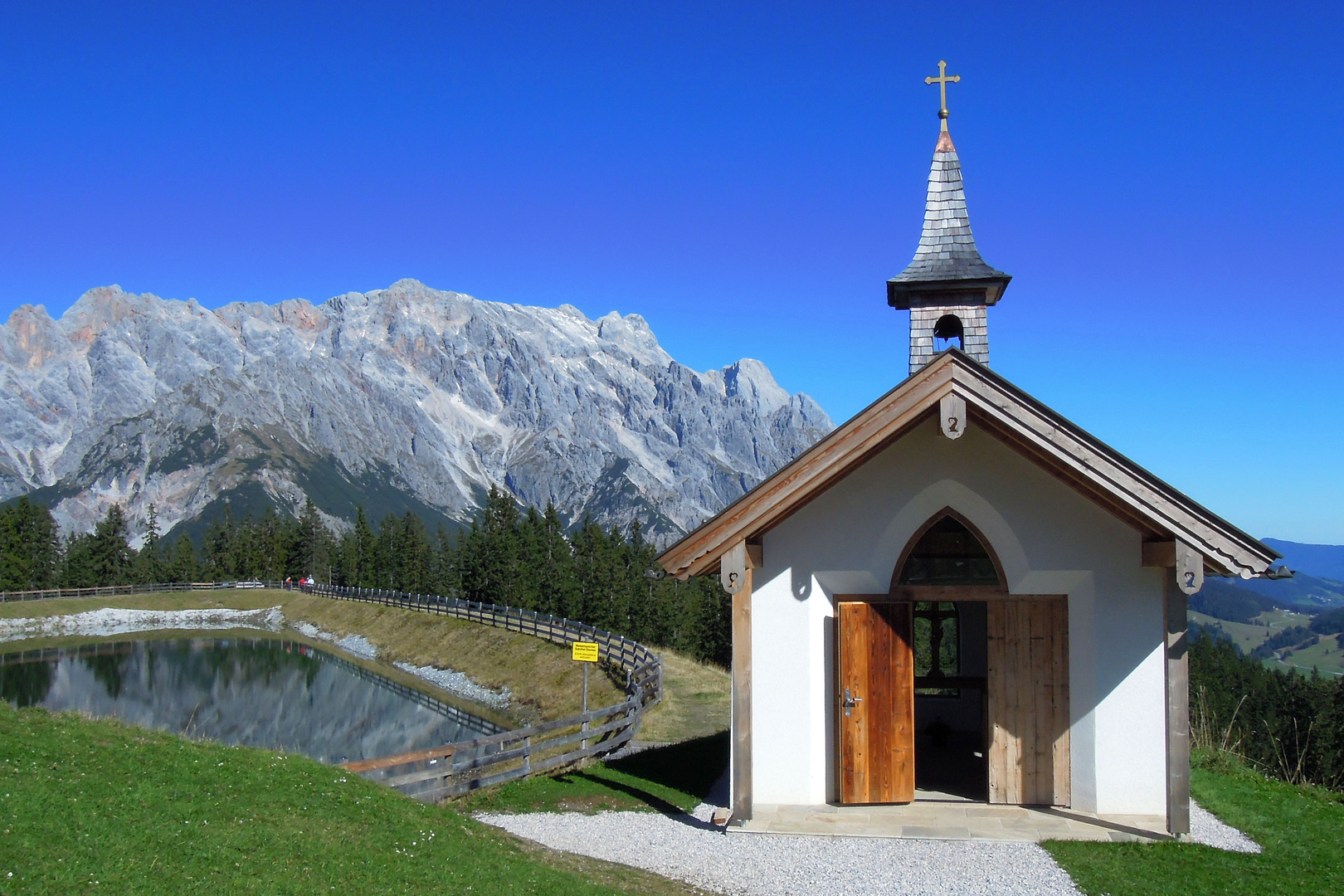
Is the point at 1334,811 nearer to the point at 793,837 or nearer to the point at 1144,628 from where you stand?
the point at 1144,628

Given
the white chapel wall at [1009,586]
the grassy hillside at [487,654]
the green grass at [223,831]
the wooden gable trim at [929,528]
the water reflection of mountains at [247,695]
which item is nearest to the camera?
the green grass at [223,831]

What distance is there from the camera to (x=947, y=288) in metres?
13.2

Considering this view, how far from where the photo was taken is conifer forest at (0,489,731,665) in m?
62.9

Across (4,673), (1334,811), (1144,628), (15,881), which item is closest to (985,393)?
(1144,628)

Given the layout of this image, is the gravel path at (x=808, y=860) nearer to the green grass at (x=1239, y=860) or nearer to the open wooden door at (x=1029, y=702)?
the green grass at (x=1239, y=860)

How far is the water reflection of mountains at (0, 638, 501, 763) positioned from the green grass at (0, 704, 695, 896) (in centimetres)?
1170

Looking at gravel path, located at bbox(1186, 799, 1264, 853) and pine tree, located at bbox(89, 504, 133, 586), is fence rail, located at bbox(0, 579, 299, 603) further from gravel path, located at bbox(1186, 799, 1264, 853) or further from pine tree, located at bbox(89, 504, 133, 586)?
gravel path, located at bbox(1186, 799, 1264, 853)

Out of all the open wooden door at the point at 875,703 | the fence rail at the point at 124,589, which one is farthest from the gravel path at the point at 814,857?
the fence rail at the point at 124,589

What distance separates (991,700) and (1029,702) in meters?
0.43

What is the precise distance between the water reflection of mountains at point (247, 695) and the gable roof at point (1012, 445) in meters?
14.3

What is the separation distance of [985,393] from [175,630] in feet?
220

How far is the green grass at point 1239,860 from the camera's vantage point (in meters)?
8.74

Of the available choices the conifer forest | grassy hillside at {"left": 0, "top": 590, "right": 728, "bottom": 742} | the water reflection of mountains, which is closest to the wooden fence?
grassy hillside at {"left": 0, "top": 590, "right": 728, "bottom": 742}

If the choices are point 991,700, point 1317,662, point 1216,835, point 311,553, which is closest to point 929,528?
point 991,700
